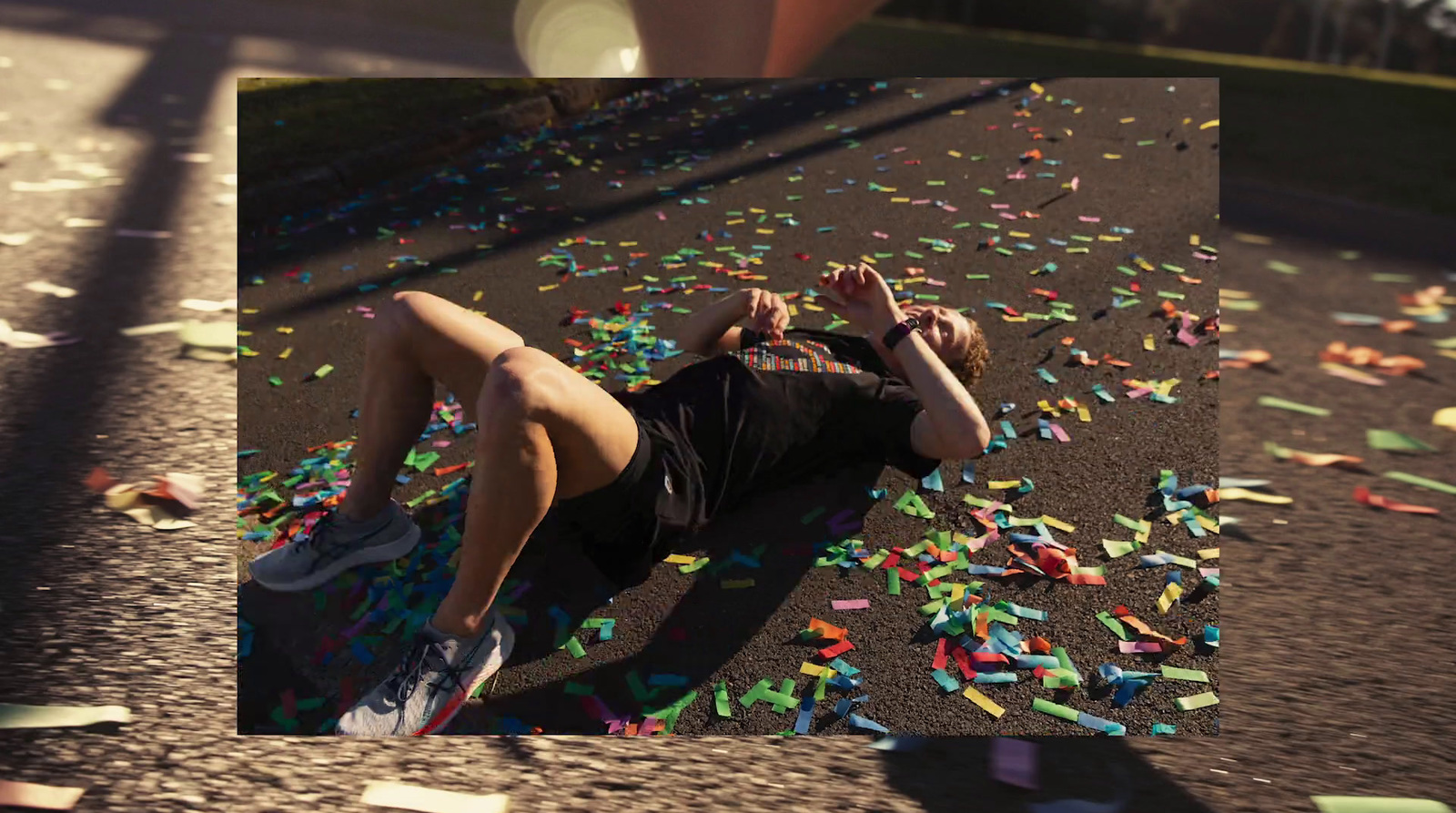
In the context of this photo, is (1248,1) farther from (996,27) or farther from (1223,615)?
(1223,615)

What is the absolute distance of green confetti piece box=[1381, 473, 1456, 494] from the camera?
11.2ft

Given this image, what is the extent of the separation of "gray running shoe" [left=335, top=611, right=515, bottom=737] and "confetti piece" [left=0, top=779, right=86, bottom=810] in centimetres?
47

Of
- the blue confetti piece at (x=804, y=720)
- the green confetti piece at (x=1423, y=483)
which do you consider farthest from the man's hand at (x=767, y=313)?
the green confetti piece at (x=1423, y=483)

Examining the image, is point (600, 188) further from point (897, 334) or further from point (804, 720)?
point (804, 720)

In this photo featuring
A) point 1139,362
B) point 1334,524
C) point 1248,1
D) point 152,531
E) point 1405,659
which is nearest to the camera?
point 1139,362

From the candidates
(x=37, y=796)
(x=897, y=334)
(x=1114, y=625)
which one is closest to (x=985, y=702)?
(x=1114, y=625)

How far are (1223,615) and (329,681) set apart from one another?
1.77 meters

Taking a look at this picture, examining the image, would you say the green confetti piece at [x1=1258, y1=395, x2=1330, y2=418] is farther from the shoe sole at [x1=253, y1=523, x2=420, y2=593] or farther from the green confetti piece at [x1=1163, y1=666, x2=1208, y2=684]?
the shoe sole at [x1=253, y1=523, x2=420, y2=593]

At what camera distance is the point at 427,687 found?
1.88 m

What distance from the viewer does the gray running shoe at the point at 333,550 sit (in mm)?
2076

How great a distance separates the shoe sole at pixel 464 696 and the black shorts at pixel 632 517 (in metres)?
0.19

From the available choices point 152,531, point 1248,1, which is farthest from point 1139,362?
point 1248,1

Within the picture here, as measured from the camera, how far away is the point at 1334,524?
3.12 metres

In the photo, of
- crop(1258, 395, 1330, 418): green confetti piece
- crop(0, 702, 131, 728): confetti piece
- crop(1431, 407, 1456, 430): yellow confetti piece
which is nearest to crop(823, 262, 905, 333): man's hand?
crop(0, 702, 131, 728): confetti piece
